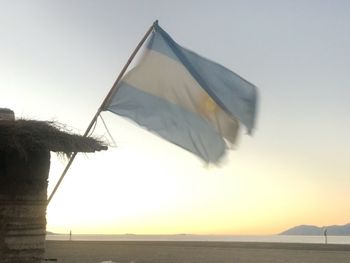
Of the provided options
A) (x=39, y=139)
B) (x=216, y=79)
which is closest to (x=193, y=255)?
(x=216, y=79)

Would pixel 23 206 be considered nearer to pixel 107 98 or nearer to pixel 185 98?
pixel 107 98

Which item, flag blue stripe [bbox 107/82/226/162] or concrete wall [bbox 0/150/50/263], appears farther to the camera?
flag blue stripe [bbox 107/82/226/162]

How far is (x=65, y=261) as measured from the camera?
115ft

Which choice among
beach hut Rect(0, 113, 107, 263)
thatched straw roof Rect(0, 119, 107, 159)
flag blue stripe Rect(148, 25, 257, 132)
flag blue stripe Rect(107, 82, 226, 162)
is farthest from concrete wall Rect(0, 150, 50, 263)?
flag blue stripe Rect(148, 25, 257, 132)

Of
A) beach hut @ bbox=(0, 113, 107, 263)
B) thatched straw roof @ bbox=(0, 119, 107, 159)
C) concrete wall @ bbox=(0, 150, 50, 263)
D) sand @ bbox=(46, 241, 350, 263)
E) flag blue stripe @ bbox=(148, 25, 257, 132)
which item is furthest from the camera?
sand @ bbox=(46, 241, 350, 263)

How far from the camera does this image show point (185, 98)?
9.45 metres

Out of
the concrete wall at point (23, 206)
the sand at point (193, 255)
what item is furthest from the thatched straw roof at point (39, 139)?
the sand at point (193, 255)

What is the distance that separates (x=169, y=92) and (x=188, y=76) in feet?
1.36

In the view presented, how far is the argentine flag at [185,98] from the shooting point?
9.23m

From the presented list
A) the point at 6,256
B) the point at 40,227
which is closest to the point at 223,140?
the point at 40,227

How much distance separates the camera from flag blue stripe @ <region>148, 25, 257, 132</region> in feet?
31.0

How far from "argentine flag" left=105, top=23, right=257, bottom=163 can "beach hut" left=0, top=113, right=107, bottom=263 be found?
120 centimetres

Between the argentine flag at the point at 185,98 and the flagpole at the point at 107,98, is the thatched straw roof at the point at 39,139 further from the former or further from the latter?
the argentine flag at the point at 185,98

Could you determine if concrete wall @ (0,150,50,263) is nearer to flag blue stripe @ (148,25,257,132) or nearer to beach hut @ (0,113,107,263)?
beach hut @ (0,113,107,263)
